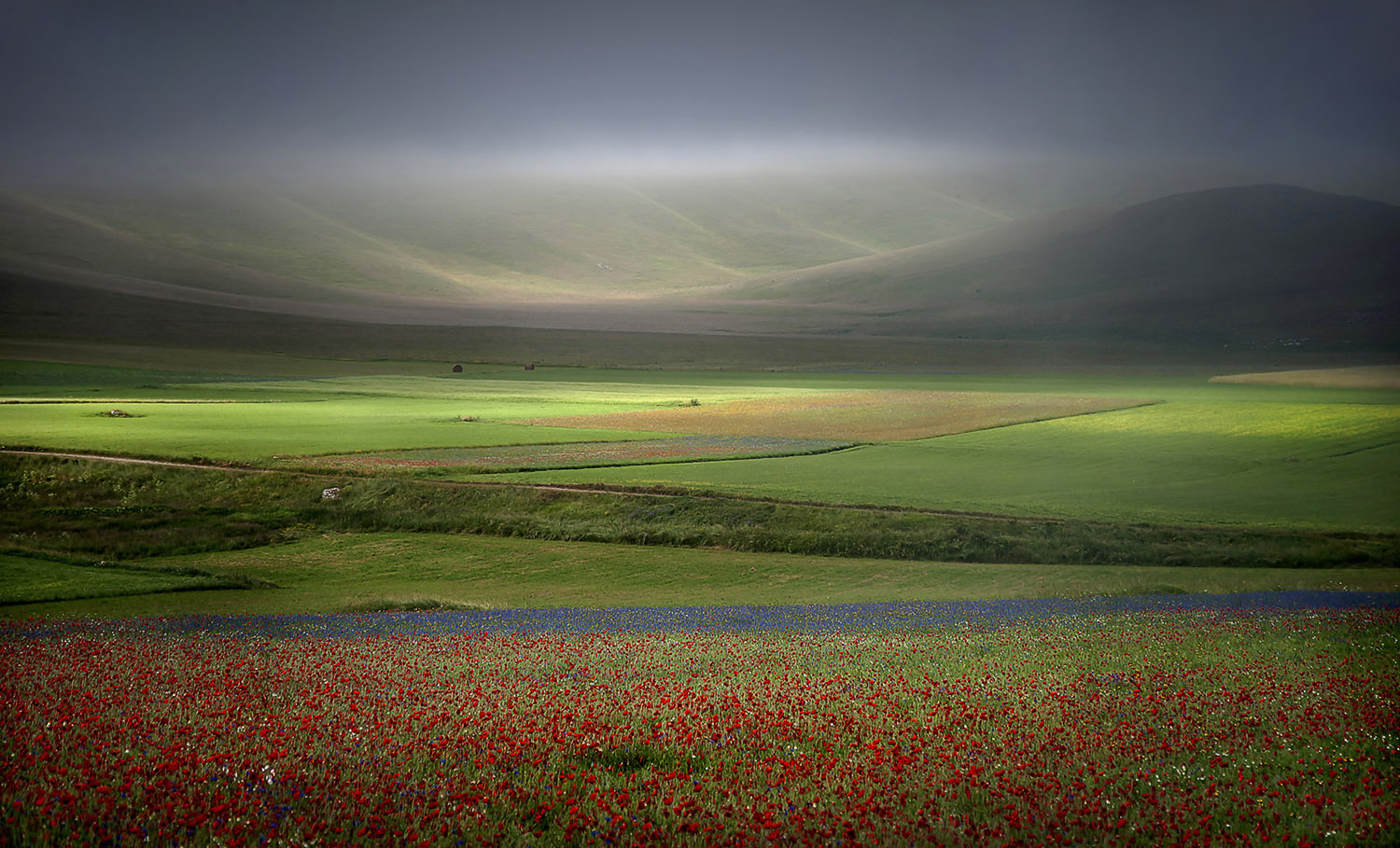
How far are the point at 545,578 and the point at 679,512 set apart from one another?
337 inches

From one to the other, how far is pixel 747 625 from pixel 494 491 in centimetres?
2338

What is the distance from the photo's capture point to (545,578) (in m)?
29.6

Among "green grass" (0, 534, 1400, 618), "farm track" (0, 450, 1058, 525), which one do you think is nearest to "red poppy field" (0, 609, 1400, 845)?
"green grass" (0, 534, 1400, 618)

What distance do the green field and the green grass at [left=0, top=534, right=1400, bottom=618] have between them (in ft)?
0.49

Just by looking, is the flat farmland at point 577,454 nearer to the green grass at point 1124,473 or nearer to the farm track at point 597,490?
the green grass at point 1124,473

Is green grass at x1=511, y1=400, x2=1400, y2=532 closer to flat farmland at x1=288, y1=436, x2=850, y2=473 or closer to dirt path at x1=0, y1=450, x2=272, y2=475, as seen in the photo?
flat farmland at x1=288, y1=436, x2=850, y2=473

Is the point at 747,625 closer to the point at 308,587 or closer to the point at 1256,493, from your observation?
the point at 308,587

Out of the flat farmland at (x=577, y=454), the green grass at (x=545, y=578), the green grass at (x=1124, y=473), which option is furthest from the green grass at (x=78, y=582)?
the green grass at (x=1124, y=473)

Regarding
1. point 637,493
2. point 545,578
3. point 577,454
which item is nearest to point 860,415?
point 577,454

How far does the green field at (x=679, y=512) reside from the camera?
27547mm

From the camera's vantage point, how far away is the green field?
1085 inches

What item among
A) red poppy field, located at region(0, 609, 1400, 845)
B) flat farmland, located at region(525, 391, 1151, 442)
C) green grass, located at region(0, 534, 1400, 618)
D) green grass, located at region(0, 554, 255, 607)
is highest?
flat farmland, located at region(525, 391, 1151, 442)

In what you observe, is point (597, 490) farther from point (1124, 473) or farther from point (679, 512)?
point (1124, 473)

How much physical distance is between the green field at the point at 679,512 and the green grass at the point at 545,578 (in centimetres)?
15
